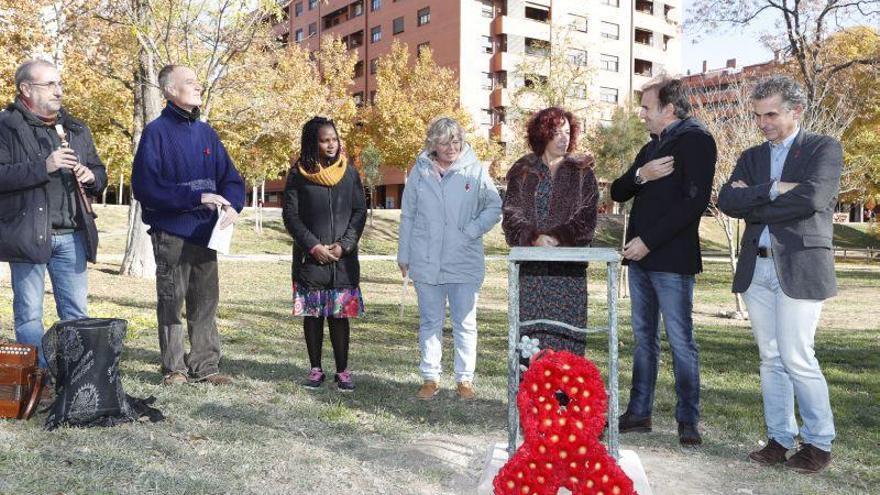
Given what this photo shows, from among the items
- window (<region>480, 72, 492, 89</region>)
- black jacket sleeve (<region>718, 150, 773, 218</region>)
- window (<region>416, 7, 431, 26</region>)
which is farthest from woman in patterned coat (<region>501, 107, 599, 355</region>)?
window (<region>416, 7, 431, 26</region>)

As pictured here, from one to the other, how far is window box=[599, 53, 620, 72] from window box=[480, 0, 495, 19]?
29.6ft

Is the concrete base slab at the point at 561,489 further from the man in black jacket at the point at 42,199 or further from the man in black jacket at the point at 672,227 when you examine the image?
the man in black jacket at the point at 42,199

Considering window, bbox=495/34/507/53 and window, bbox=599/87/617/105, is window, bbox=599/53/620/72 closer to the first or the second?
window, bbox=599/87/617/105

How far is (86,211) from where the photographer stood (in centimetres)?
534

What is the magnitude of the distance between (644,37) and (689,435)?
55.4 m

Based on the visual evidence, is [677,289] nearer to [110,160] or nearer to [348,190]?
[348,190]

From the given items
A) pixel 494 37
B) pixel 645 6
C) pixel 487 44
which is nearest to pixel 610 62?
pixel 645 6

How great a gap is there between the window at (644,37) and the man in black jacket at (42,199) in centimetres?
5465

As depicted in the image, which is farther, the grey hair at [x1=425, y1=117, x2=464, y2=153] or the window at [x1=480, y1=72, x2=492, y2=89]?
the window at [x1=480, y1=72, x2=492, y2=89]

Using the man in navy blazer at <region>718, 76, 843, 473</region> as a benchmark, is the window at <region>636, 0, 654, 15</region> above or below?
above

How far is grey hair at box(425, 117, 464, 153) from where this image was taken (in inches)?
221

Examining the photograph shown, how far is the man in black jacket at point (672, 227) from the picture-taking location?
4.63 m

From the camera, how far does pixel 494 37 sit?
46.9 metres

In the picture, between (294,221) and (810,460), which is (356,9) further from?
(810,460)
